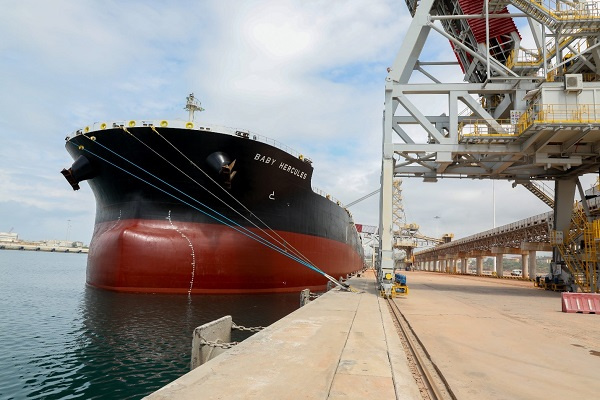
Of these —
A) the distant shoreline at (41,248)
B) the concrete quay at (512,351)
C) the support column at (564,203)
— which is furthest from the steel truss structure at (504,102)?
the distant shoreline at (41,248)

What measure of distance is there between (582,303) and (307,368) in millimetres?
12689

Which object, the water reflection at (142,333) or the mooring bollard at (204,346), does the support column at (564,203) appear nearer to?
the water reflection at (142,333)

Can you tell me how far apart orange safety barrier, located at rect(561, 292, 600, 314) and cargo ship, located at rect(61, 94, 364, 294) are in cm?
1073

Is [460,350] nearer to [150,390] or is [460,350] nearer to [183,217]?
[150,390]

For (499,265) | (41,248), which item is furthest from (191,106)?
(41,248)

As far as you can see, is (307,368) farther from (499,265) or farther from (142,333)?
(499,265)

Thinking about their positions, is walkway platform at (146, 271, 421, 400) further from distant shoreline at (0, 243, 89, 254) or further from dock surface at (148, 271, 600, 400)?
distant shoreline at (0, 243, 89, 254)

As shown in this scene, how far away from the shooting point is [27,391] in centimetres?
658

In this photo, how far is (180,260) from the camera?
678 inches

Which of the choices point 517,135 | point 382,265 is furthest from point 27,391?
point 517,135

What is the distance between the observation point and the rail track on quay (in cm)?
420

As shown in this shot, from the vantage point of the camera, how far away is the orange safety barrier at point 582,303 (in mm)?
12406

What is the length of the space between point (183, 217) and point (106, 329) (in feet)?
25.2

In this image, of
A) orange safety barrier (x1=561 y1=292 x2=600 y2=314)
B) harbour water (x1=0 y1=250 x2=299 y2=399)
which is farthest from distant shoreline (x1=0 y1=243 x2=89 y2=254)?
orange safety barrier (x1=561 y1=292 x2=600 y2=314)
